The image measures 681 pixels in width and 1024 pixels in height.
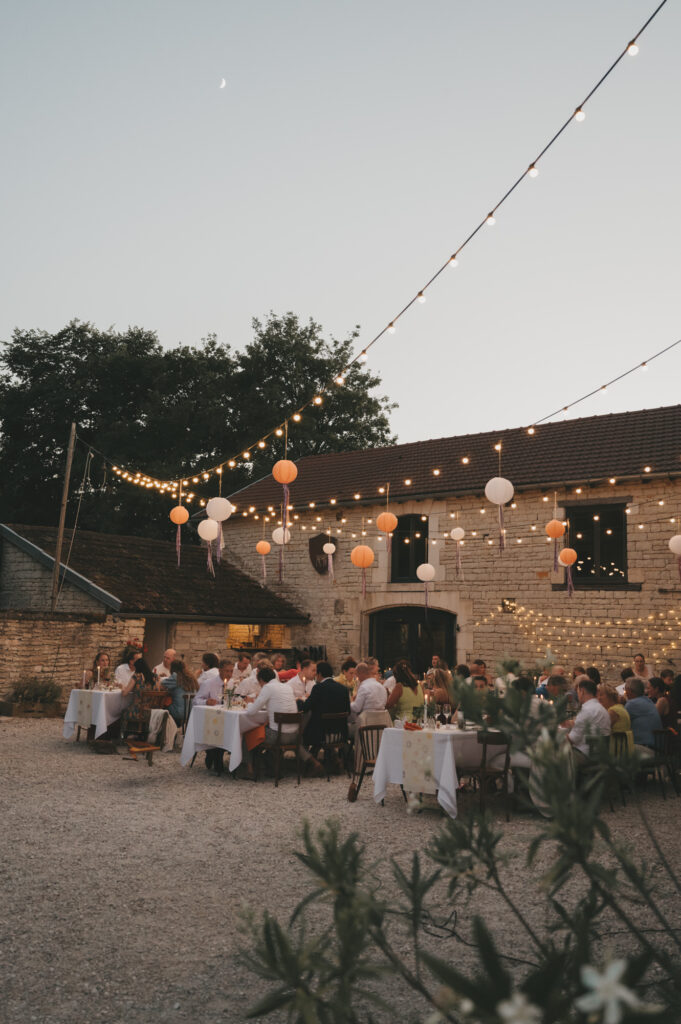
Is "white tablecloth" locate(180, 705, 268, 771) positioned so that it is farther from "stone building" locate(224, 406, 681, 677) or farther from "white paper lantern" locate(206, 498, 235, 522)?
"stone building" locate(224, 406, 681, 677)

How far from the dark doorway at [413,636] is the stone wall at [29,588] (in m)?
5.76

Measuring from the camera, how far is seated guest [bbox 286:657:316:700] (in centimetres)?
962

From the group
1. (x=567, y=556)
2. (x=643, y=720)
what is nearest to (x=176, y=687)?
(x=643, y=720)

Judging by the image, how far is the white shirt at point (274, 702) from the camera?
312 inches

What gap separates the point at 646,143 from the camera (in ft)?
23.0

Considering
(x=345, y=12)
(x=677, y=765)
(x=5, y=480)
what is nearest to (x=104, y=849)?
(x=677, y=765)

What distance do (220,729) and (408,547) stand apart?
8.05 m

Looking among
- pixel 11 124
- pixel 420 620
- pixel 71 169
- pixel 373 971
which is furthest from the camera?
pixel 420 620

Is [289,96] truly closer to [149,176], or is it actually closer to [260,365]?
[149,176]

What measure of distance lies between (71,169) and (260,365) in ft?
56.2

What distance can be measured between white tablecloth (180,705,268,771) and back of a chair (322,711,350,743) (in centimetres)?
70

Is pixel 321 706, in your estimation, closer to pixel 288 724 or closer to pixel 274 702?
pixel 288 724

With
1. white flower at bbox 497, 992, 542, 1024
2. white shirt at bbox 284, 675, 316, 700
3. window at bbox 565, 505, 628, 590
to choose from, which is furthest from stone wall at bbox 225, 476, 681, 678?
white flower at bbox 497, 992, 542, 1024

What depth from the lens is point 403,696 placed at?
8.38 m
